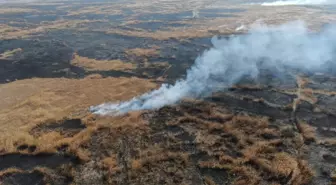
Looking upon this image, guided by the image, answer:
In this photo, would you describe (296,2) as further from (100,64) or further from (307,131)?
(307,131)

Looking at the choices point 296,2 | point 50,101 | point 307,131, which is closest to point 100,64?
point 50,101

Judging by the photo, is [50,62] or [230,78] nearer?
[230,78]

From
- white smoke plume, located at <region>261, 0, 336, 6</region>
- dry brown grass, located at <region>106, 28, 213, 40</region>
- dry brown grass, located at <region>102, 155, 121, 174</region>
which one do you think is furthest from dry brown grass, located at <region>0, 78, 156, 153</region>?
white smoke plume, located at <region>261, 0, 336, 6</region>

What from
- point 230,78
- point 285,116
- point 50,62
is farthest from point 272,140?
point 50,62

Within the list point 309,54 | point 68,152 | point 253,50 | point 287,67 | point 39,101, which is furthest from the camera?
point 253,50

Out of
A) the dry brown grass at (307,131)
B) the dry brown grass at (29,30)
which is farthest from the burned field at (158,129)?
the dry brown grass at (29,30)

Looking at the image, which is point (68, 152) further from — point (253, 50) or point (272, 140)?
point (253, 50)

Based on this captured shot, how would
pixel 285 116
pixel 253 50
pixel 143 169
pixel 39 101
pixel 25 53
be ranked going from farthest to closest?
1. pixel 25 53
2. pixel 253 50
3. pixel 39 101
4. pixel 285 116
5. pixel 143 169
